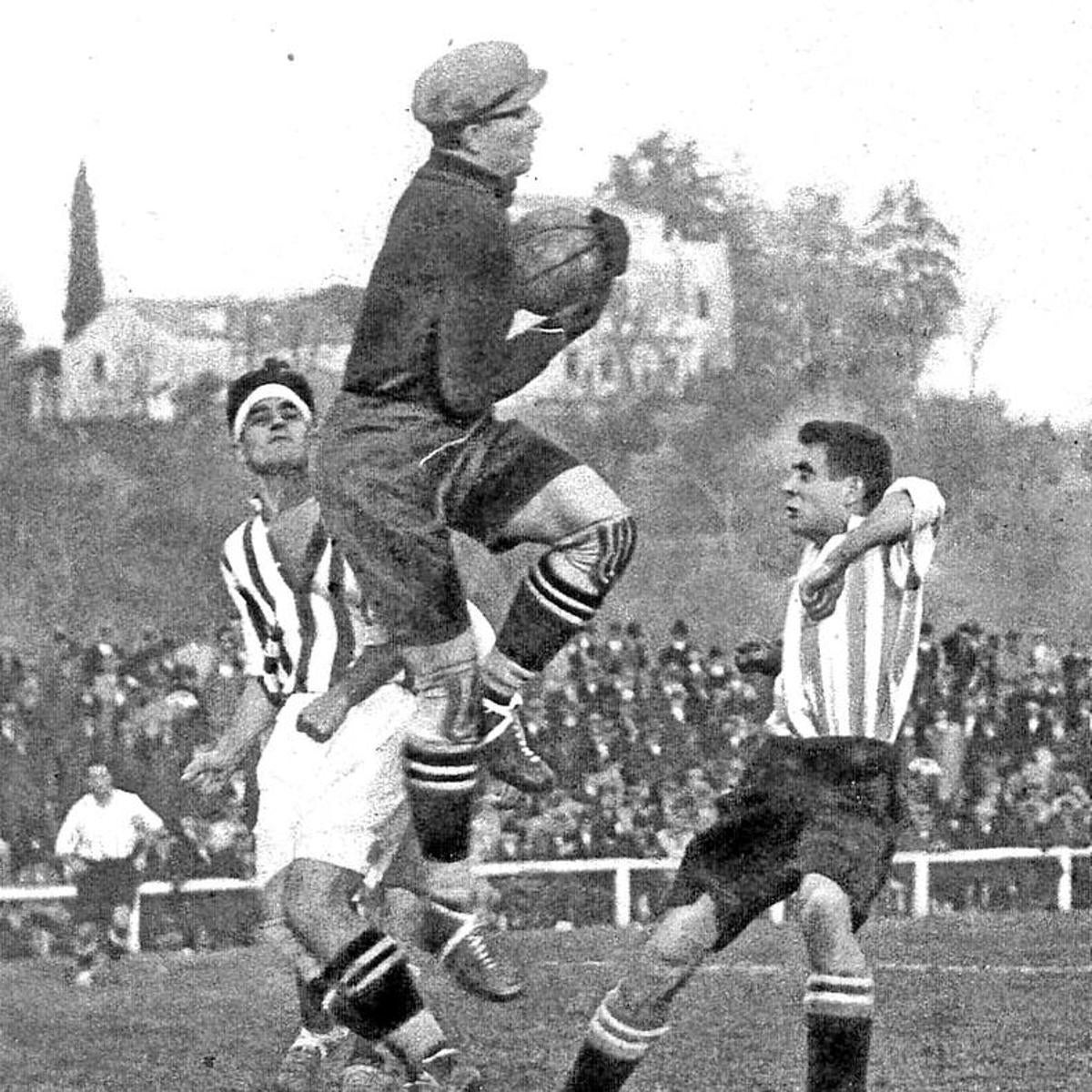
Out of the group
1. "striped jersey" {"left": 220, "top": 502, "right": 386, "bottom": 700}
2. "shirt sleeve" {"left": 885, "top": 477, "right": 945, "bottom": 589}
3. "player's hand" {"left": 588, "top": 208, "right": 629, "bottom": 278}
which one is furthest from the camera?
"striped jersey" {"left": 220, "top": 502, "right": 386, "bottom": 700}

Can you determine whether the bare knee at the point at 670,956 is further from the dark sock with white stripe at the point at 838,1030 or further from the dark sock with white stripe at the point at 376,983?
the dark sock with white stripe at the point at 376,983

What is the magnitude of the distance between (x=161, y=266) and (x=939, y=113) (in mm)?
3116

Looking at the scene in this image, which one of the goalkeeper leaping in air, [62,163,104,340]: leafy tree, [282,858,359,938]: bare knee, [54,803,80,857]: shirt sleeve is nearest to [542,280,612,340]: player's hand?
the goalkeeper leaping in air

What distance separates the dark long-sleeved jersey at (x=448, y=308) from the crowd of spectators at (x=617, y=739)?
10.7ft

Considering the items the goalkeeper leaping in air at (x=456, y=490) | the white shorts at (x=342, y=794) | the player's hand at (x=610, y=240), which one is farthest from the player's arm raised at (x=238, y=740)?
the player's hand at (x=610, y=240)

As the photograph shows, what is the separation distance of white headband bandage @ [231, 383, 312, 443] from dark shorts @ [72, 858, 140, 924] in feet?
10.3

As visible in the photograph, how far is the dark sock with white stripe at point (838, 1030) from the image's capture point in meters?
6.30

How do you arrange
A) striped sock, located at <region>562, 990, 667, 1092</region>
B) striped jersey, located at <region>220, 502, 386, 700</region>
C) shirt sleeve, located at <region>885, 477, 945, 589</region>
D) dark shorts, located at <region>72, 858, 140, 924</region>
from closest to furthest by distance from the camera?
striped sock, located at <region>562, 990, 667, 1092</region>
shirt sleeve, located at <region>885, 477, 945, 589</region>
striped jersey, located at <region>220, 502, 386, 700</region>
dark shorts, located at <region>72, 858, 140, 924</region>

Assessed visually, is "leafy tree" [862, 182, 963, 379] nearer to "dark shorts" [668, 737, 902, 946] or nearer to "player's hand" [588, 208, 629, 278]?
"player's hand" [588, 208, 629, 278]

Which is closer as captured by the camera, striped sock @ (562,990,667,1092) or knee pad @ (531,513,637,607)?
striped sock @ (562,990,667,1092)

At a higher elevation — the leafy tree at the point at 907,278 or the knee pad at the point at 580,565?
the leafy tree at the point at 907,278

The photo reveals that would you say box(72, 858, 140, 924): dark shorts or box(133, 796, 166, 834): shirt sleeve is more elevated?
box(133, 796, 166, 834): shirt sleeve

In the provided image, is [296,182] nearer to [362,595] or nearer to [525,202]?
[525,202]

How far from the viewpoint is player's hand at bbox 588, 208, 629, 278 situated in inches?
272
